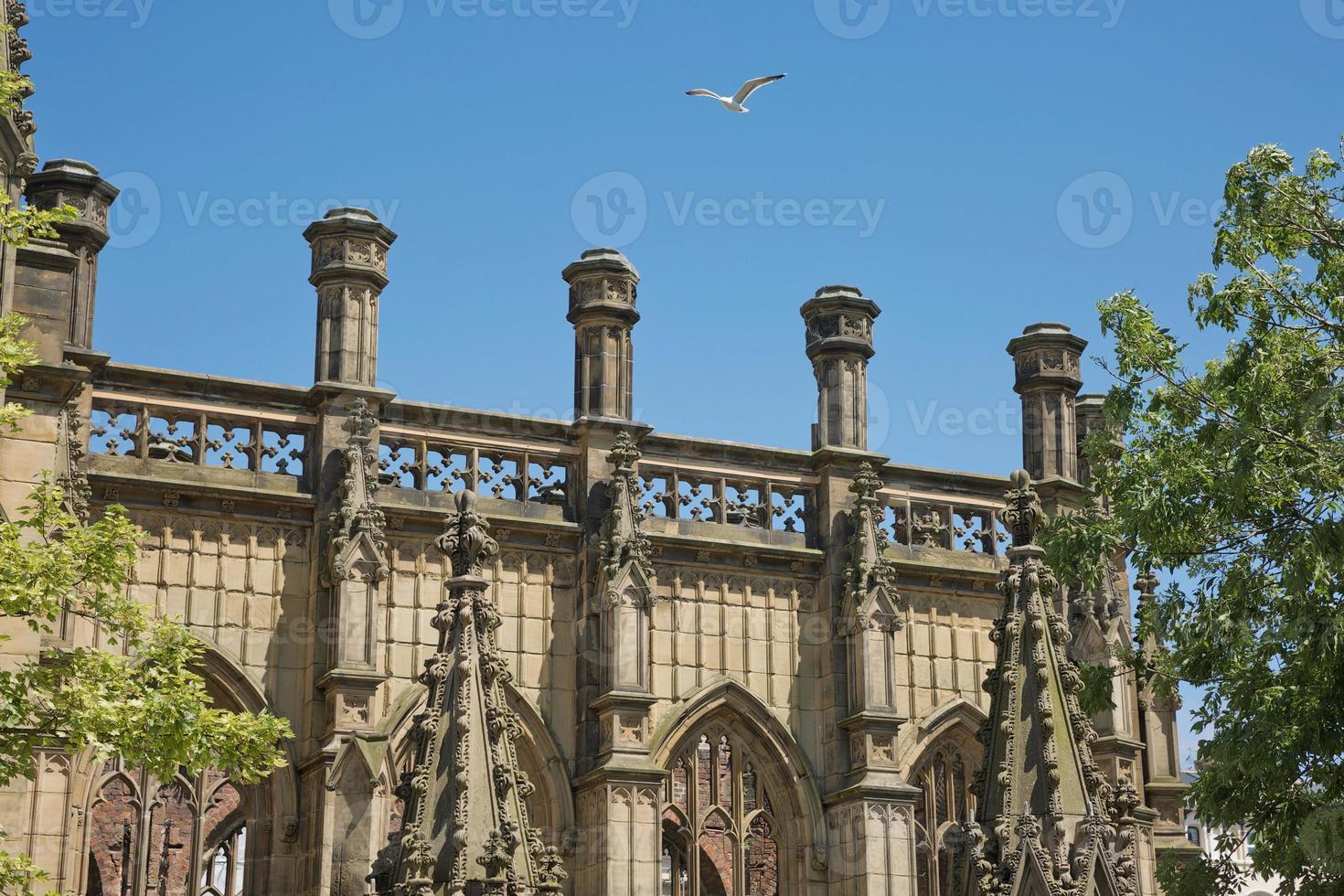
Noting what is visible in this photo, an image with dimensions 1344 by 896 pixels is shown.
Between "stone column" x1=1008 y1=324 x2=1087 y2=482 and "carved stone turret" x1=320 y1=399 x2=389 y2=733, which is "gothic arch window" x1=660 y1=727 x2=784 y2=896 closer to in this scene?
"carved stone turret" x1=320 y1=399 x2=389 y2=733

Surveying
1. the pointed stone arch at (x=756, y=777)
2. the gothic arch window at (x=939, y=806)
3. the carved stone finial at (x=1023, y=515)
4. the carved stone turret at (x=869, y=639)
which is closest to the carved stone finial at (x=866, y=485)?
the carved stone turret at (x=869, y=639)

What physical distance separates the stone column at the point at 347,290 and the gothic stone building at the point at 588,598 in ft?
0.13

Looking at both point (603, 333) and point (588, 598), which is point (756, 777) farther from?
point (603, 333)

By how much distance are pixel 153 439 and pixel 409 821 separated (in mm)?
12054

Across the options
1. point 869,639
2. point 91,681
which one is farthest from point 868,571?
point 91,681

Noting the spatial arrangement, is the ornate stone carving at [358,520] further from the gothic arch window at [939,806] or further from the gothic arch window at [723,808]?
the gothic arch window at [939,806]

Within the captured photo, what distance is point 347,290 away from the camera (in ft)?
87.0

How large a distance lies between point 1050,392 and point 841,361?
135 inches

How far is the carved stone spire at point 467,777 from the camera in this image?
1478cm

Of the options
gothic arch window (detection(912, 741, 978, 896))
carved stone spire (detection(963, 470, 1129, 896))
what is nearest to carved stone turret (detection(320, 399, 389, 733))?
gothic arch window (detection(912, 741, 978, 896))

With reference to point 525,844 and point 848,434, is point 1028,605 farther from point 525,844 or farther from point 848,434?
point 848,434

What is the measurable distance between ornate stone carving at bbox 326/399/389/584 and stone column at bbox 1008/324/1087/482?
1012 cm

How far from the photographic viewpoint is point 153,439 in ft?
84.7

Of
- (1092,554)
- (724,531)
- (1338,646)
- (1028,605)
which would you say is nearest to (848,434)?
(724,531)
